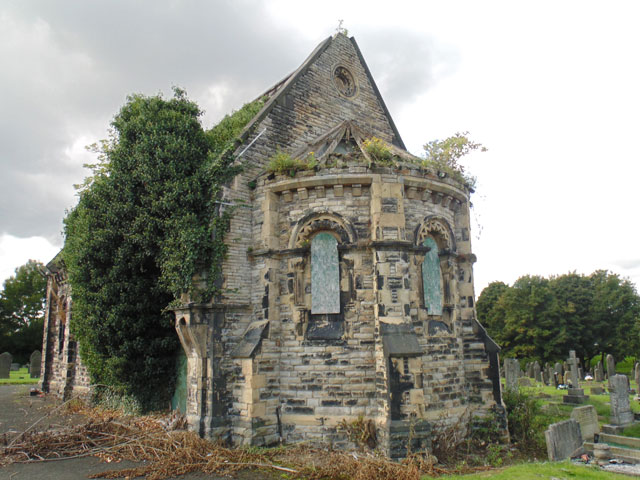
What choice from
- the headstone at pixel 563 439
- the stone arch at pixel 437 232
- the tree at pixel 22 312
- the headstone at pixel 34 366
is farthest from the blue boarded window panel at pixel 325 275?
the tree at pixel 22 312

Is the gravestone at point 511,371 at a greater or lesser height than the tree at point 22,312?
lesser

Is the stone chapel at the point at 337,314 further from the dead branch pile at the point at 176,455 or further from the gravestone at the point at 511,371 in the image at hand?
the gravestone at the point at 511,371

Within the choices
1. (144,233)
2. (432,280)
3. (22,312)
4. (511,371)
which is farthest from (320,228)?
(22,312)

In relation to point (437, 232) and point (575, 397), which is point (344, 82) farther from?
point (575, 397)

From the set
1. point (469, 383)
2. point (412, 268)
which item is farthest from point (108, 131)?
point (469, 383)

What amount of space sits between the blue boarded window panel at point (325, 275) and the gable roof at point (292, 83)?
11.8ft

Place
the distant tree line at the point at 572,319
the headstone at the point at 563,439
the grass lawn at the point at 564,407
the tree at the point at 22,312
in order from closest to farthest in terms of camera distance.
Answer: the headstone at the point at 563,439 → the grass lawn at the point at 564,407 → the distant tree line at the point at 572,319 → the tree at the point at 22,312

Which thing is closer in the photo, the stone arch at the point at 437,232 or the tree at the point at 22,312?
the stone arch at the point at 437,232

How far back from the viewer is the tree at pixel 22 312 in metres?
44.5

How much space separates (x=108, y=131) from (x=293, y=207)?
24.6 ft

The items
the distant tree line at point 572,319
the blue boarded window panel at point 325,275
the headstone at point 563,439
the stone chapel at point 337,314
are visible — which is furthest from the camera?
the distant tree line at point 572,319

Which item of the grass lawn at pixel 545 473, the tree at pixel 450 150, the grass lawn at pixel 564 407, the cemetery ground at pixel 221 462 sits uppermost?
the tree at pixel 450 150

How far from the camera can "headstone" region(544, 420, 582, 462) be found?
9859mm

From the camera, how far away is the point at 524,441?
11727 millimetres
